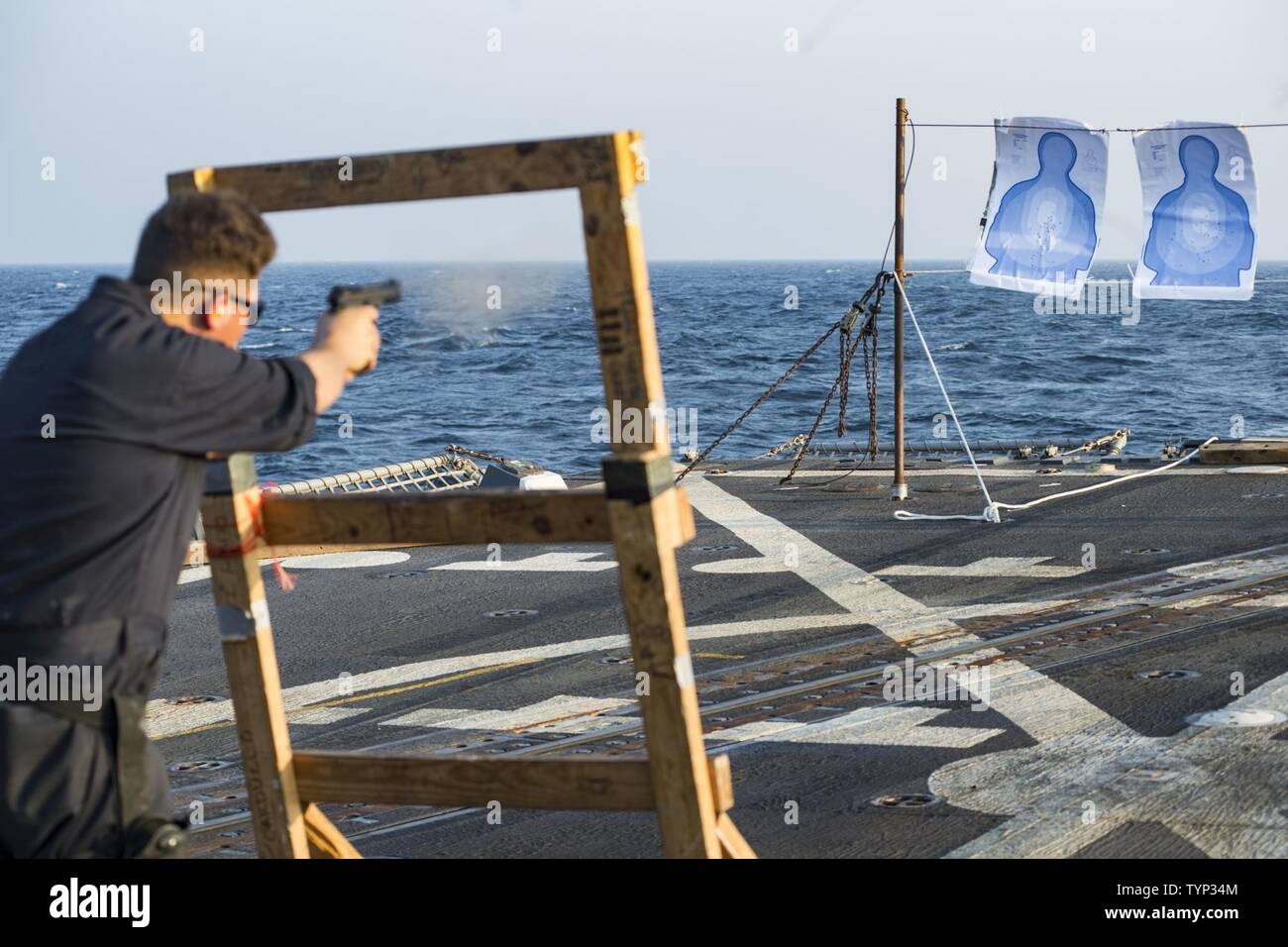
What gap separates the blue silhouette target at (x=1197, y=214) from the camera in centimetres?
1504

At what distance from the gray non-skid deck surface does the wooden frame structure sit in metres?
2.01

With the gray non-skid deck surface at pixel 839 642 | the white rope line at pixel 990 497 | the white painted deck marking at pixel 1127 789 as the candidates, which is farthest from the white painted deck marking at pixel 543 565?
the white painted deck marking at pixel 1127 789

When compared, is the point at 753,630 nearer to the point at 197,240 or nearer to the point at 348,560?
the point at 348,560

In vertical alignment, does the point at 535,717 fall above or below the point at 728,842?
below

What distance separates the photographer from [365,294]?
381 cm

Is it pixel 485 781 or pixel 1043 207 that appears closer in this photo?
pixel 485 781

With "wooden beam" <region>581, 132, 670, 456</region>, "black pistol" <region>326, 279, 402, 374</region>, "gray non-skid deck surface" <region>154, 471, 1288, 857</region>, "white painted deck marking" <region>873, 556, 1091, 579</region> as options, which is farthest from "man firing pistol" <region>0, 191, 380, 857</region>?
"white painted deck marking" <region>873, 556, 1091, 579</region>

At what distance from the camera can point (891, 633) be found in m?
9.66

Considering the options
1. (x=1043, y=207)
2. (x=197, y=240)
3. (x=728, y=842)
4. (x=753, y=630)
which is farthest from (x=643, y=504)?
(x=1043, y=207)

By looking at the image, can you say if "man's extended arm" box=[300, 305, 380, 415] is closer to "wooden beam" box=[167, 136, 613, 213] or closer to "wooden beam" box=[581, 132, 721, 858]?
"wooden beam" box=[167, 136, 613, 213]

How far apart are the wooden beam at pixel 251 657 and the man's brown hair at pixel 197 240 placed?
0.74m

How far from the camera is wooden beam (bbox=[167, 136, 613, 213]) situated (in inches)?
145

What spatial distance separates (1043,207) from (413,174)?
485 inches
